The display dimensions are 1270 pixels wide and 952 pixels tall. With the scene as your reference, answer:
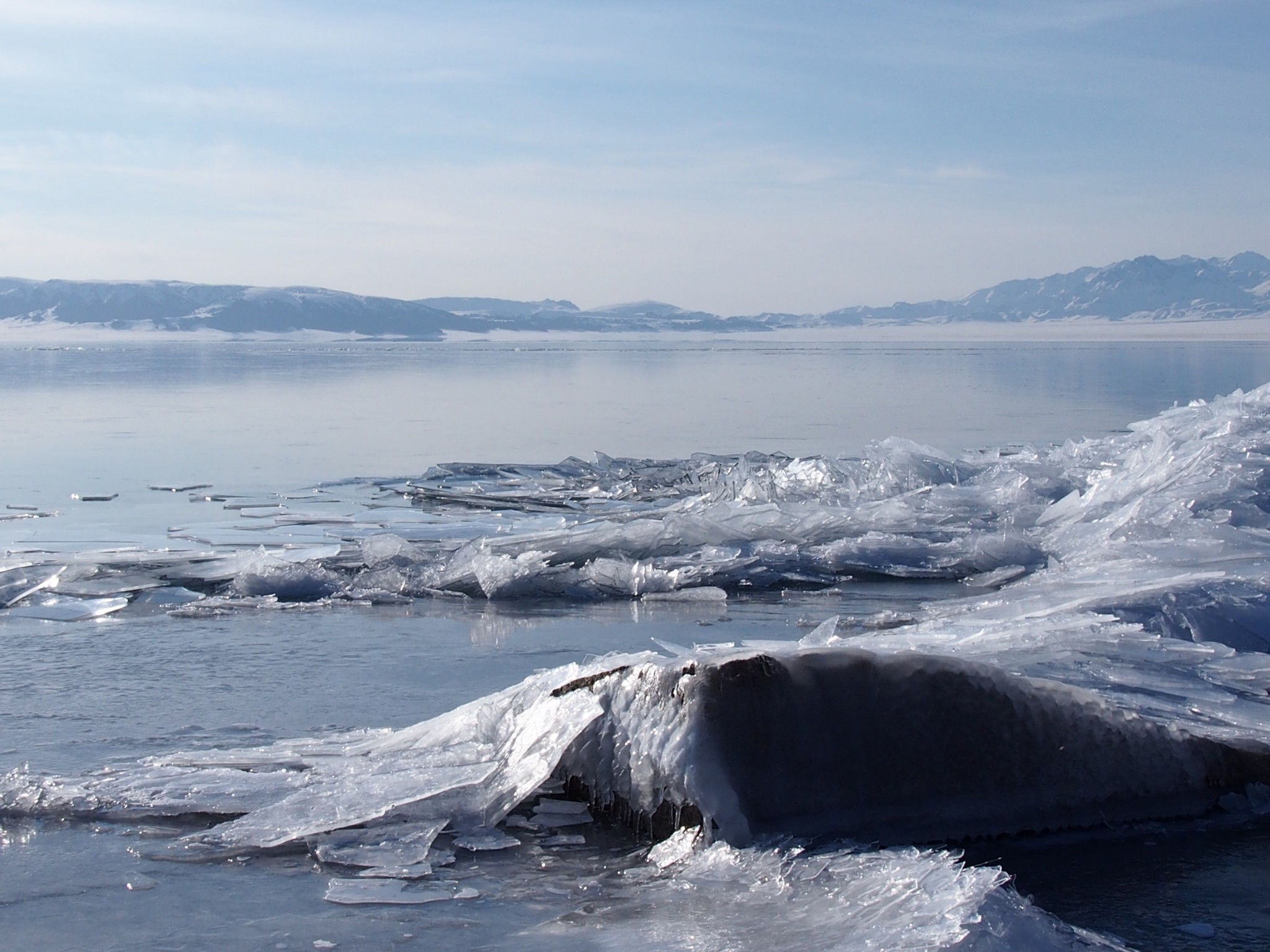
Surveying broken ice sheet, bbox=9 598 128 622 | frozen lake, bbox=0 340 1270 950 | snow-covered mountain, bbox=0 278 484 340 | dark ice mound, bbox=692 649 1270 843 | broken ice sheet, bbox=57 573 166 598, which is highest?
snow-covered mountain, bbox=0 278 484 340

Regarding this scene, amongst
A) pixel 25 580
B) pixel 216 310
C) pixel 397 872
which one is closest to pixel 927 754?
pixel 397 872

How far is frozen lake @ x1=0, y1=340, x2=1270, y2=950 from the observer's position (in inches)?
92.3

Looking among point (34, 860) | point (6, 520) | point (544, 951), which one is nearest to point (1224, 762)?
point (544, 951)

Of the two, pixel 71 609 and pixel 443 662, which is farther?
pixel 71 609

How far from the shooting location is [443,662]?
4.59 metres

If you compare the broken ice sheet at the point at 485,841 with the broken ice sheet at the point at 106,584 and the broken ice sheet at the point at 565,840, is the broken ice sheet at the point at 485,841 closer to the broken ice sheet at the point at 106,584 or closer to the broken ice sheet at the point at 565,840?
the broken ice sheet at the point at 565,840

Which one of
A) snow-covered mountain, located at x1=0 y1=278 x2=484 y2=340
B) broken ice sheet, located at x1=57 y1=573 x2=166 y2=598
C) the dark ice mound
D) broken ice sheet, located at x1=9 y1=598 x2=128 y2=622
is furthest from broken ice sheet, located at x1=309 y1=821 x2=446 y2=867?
Answer: snow-covered mountain, located at x1=0 y1=278 x2=484 y2=340

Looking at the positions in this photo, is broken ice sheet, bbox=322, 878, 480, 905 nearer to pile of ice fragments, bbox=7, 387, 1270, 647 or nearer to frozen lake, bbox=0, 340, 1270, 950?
frozen lake, bbox=0, 340, 1270, 950

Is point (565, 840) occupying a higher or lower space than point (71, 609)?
higher

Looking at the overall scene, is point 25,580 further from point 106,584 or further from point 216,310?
point 216,310

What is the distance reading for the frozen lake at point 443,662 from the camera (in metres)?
2.34

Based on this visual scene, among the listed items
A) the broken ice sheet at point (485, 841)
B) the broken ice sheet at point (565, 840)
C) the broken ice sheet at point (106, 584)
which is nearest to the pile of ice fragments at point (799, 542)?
the broken ice sheet at point (106, 584)

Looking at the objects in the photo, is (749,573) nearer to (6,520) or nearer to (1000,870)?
(1000,870)

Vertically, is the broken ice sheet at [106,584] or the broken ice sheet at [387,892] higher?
the broken ice sheet at [387,892]
